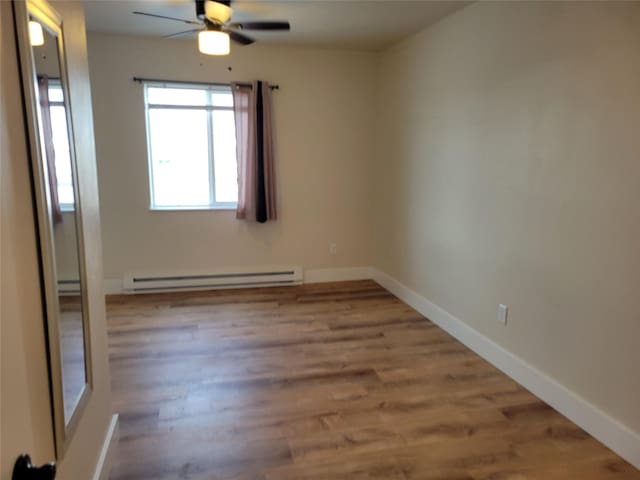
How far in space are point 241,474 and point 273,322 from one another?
1.89 meters

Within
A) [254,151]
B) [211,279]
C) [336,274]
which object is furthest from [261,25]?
[336,274]

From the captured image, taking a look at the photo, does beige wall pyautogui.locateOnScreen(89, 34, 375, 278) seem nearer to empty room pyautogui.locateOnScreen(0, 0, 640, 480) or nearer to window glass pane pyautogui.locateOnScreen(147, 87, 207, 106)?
empty room pyautogui.locateOnScreen(0, 0, 640, 480)

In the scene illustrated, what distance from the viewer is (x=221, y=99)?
15.1 ft

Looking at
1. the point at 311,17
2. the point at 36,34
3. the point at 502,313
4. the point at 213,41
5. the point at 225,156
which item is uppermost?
the point at 311,17

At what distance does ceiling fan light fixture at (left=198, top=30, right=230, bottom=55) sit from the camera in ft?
10.1

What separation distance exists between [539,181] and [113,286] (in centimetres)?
412

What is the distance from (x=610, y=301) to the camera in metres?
2.16

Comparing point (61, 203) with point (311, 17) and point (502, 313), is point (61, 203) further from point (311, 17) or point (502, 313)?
point (311, 17)

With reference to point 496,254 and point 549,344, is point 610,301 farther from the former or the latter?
point 496,254

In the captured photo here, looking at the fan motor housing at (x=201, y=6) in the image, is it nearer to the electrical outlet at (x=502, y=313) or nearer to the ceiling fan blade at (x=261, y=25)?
the ceiling fan blade at (x=261, y=25)

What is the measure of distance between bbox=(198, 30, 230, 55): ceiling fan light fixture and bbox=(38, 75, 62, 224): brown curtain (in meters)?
2.06

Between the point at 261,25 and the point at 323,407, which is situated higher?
the point at 261,25

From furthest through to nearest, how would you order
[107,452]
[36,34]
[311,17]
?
1. [311,17]
2. [107,452]
3. [36,34]

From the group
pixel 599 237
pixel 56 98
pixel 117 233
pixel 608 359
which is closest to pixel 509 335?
pixel 608 359
